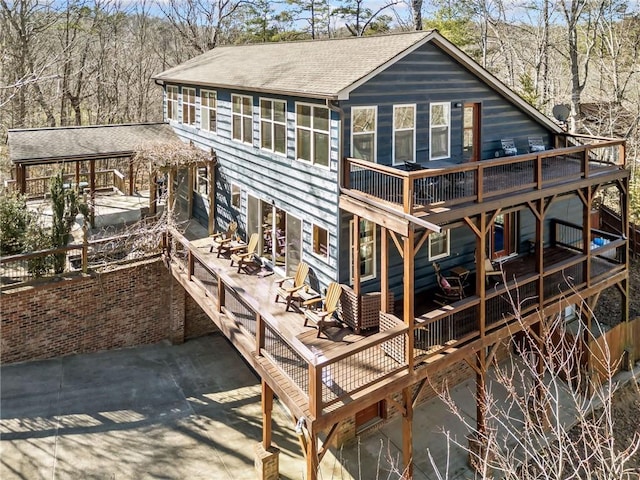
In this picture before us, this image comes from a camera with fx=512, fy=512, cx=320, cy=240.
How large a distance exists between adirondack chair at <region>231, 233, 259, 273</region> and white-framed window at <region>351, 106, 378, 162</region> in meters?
4.24

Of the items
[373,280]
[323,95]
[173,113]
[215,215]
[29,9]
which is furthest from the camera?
[29,9]

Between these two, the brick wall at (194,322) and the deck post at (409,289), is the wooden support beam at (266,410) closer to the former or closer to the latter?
the deck post at (409,289)

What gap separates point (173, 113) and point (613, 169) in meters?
14.8

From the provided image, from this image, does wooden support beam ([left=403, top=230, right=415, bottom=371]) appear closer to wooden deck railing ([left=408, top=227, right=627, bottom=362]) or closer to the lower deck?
the lower deck

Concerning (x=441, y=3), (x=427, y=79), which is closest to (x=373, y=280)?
(x=427, y=79)

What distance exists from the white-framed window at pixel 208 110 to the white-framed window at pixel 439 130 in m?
6.97

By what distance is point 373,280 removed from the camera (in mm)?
11211

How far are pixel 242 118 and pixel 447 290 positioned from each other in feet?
23.9

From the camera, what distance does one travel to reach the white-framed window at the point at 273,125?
1241cm

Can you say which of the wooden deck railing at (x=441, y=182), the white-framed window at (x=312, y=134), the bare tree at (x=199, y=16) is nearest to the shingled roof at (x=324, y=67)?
the white-framed window at (x=312, y=134)

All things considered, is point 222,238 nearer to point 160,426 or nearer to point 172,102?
point 160,426

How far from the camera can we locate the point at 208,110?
16.3 metres

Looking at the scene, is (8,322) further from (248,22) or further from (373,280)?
(248,22)

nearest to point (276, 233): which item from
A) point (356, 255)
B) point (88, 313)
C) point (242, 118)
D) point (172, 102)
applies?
point (356, 255)
